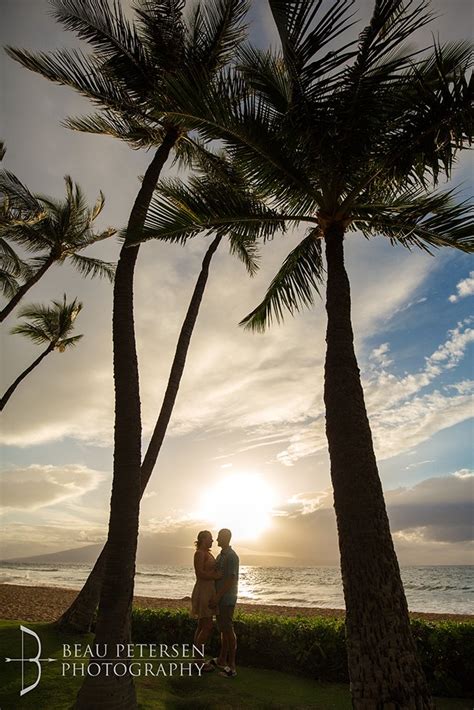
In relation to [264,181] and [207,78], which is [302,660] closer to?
[264,181]

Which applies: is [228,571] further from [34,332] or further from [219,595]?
[34,332]

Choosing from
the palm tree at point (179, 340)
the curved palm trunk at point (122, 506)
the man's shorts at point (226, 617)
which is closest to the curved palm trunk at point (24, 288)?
the palm tree at point (179, 340)

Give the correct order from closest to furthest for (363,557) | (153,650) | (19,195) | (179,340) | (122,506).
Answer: (363,557), (122,506), (153,650), (179,340), (19,195)

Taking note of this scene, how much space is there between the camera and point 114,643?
527 centimetres

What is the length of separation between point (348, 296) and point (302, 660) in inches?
225

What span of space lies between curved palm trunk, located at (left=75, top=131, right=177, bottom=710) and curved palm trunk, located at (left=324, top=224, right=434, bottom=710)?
2574mm

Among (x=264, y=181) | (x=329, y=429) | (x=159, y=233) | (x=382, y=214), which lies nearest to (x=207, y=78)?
(x=264, y=181)

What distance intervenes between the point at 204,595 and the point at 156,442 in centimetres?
337

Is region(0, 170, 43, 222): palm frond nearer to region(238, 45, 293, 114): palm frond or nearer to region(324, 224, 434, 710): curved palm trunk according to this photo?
region(238, 45, 293, 114): palm frond

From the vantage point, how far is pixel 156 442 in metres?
9.48

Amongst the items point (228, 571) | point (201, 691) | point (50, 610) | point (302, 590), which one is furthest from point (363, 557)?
point (302, 590)

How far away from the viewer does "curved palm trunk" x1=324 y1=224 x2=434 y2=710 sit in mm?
4164

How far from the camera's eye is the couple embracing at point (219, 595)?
6.72 m

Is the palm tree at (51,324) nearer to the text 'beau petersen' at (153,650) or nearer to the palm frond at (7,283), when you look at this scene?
the palm frond at (7,283)
